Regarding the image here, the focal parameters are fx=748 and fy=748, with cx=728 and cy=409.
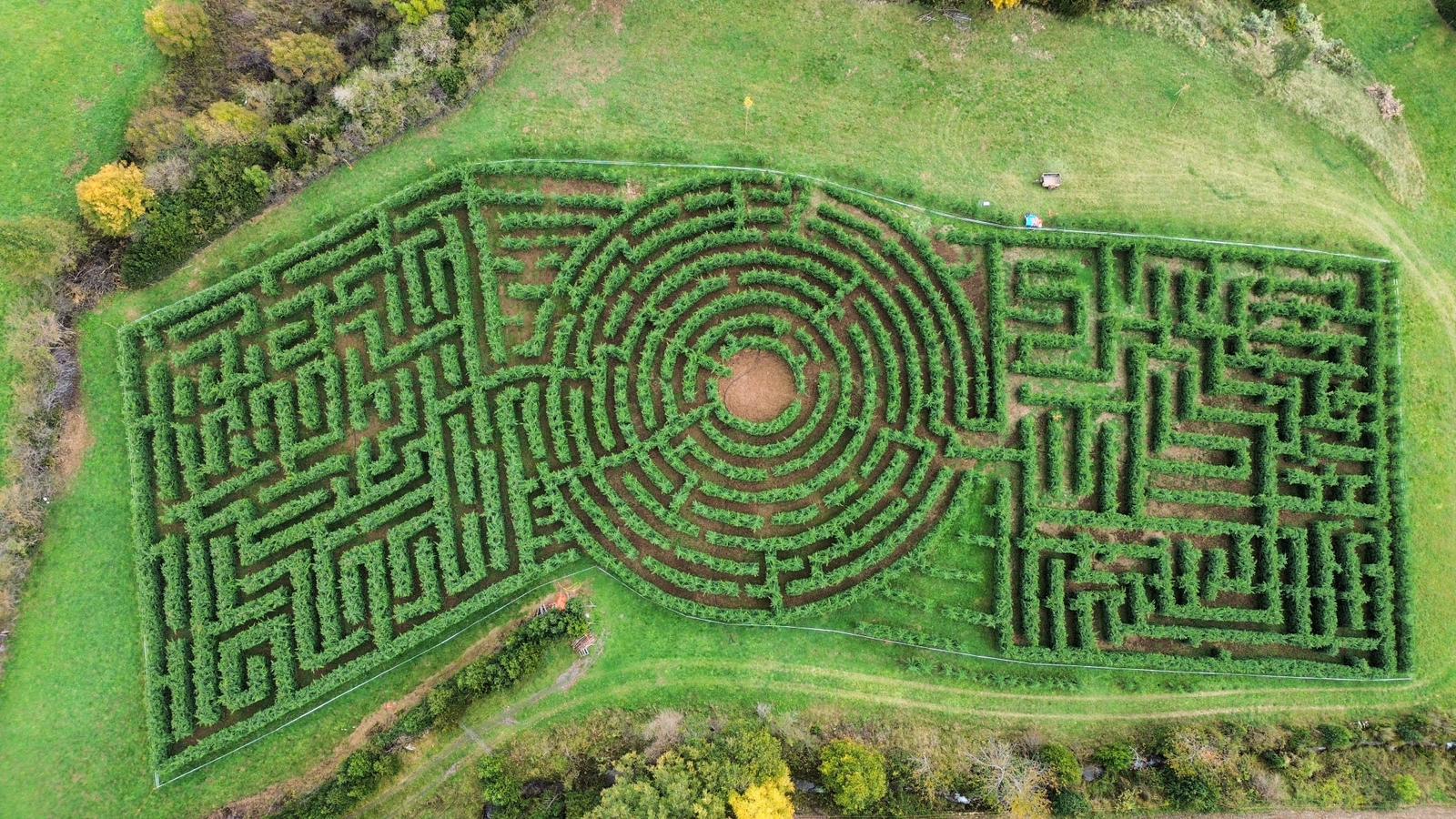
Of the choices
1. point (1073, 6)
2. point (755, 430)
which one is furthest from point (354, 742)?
point (1073, 6)

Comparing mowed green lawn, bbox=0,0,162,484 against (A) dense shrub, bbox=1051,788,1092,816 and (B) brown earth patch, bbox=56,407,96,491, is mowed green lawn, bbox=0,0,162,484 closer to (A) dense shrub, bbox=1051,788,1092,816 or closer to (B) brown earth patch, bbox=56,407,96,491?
(B) brown earth patch, bbox=56,407,96,491

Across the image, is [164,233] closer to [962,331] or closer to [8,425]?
[8,425]

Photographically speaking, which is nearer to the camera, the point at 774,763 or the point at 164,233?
the point at 774,763

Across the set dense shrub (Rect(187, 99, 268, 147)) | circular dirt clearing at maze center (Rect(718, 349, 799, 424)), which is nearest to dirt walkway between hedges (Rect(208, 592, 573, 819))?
circular dirt clearing at maze center (Rect(718, 349, 799, 424))

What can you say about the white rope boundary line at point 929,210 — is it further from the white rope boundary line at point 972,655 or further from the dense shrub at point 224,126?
the white rope boundary line at point 972,655

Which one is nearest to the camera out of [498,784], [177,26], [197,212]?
[498,784]

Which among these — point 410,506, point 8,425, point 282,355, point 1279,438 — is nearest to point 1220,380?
point 1279,438

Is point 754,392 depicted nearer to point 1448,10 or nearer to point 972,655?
point 972,655
